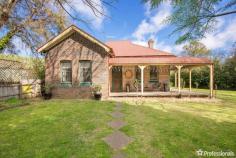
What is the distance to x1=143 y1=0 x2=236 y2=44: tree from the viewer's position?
6.00 metres

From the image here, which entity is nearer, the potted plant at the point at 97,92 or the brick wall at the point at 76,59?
the potted plant at the point at 97,92

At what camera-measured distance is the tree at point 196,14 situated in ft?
19.7

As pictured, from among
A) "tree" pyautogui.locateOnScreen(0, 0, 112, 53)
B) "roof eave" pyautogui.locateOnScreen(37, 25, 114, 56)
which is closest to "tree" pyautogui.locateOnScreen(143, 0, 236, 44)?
"tree" pyautogui.locateOnScreen(0, 0, 112, 53)

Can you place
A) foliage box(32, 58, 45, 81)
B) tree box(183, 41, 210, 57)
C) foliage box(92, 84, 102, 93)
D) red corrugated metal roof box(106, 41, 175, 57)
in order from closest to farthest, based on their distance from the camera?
foliage box(92, 84, 102, 93), foliage box(32, 58, 45, 81), red corrugated metal roof box(106, 41, 175, 57), tree box(183, 41, 210, 57)

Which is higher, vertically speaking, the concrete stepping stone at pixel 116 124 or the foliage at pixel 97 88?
the foliage at pixel 97 88

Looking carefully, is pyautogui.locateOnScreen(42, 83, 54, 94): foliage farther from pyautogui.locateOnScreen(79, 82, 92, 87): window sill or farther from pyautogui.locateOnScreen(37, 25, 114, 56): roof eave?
pyautogui.locateOnScreen(37, 25, 114, 56): roof eave

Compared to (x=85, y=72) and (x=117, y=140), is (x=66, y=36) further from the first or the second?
(x=117, y=140)

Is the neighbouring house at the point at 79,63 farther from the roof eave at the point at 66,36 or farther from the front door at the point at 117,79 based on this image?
the front door at the point at 117,79

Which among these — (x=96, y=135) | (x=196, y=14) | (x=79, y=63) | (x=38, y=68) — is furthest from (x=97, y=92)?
(x=196, y=14)

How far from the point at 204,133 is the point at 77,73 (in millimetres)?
10770

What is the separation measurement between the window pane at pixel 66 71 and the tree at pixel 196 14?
10.3m

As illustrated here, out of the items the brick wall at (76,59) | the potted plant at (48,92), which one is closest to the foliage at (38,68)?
the brick wall at (76,59)

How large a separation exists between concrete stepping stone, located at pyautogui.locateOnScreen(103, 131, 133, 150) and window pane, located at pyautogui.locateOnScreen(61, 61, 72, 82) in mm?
10106

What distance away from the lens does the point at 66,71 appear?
1550 centimetres
